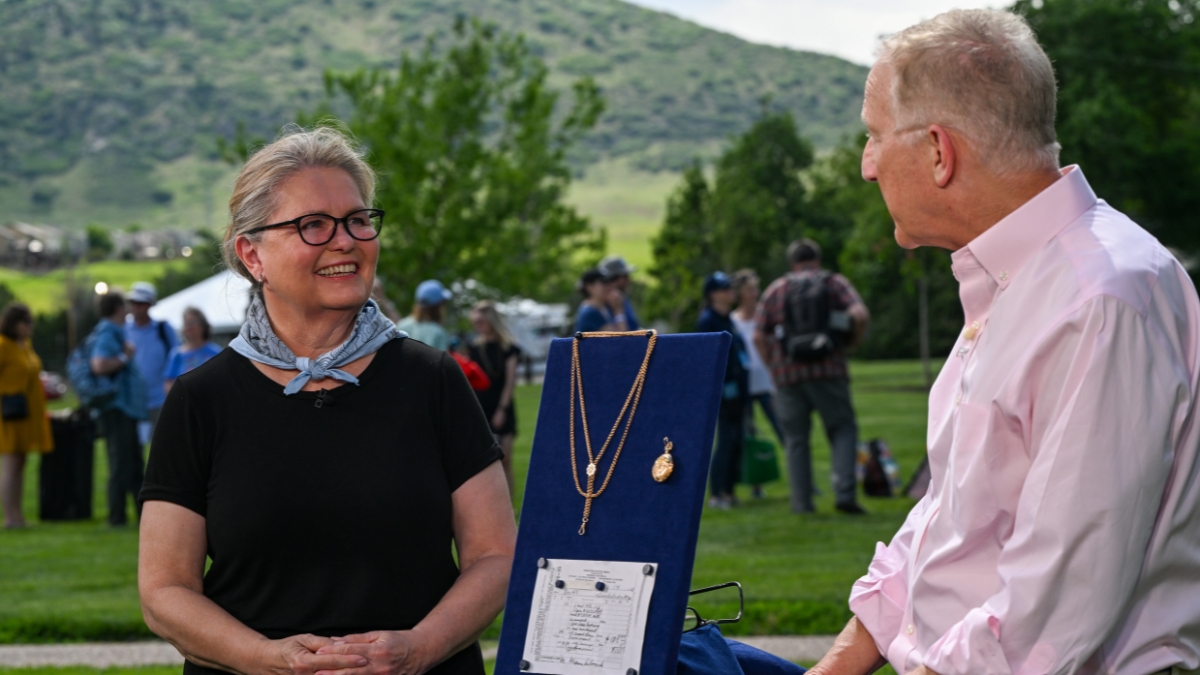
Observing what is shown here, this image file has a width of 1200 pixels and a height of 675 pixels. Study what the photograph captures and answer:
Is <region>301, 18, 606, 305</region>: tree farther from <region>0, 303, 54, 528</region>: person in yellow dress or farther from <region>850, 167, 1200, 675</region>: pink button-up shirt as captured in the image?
<region>850, 167, 1200, 675</region>: pink button-up shirt

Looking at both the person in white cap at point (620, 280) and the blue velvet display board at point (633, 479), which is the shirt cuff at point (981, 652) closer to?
the blue velvet display board at point (633, 479)

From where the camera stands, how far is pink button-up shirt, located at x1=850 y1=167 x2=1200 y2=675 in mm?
1814

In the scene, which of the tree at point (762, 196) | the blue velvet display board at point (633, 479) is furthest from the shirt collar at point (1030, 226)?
the tree at point (762, 196)

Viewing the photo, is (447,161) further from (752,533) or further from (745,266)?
(745,266)

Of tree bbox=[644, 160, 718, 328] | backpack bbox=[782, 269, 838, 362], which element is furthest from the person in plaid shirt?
tree bbox=[644, 160, 718, 328]

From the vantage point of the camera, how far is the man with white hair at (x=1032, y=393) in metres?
1.82

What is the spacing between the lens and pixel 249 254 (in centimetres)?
293

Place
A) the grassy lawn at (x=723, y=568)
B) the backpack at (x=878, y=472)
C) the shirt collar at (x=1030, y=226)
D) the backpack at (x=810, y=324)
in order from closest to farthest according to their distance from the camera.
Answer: the shirt collar at (x=1030, y=226) < the grassy lawn at (x=723, y=568) < the backpack at (x=810, y=324) < the backpack at (x=878, y=472)

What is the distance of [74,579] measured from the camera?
28.9 ft

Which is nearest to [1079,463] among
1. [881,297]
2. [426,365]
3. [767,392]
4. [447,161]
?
[426,365]

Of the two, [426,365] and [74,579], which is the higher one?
[426,365]

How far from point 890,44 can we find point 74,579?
8.21 meters

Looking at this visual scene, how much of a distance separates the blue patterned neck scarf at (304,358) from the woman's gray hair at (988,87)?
1.40 meters

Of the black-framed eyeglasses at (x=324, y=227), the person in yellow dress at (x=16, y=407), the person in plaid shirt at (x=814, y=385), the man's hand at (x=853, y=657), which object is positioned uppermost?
the black-framed eyeglasses at (x=324, y=227)
